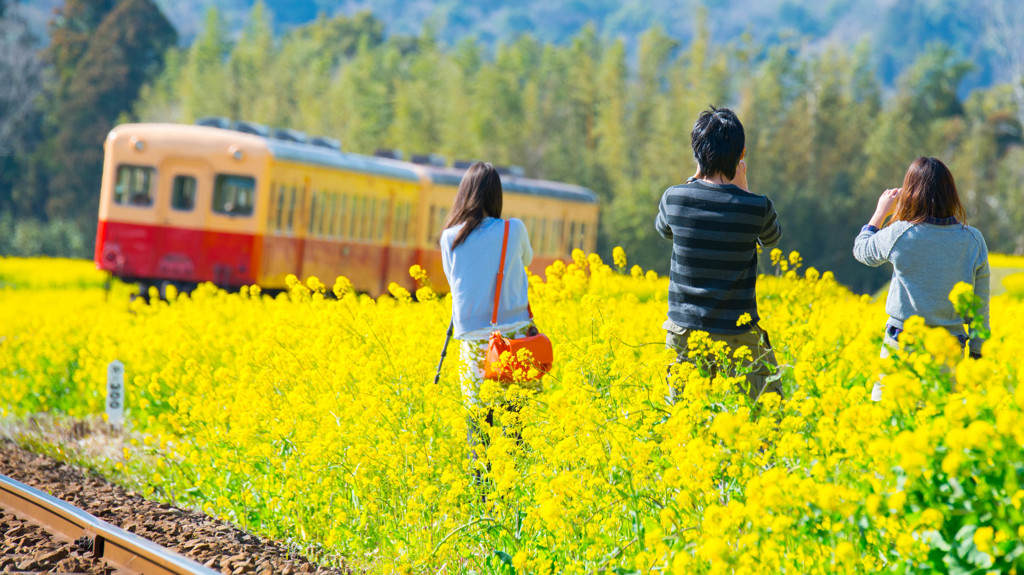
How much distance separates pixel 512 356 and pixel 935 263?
146 cm

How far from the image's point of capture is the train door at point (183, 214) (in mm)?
14398

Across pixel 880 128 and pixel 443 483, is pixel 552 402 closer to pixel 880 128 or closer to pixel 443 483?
pixel 443 483

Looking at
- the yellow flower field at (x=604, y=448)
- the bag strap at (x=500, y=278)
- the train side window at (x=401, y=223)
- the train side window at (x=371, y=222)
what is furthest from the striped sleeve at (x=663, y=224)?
the train side window at (x=401, y=223)

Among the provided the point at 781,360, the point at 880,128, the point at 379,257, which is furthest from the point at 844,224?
the point at 781,360

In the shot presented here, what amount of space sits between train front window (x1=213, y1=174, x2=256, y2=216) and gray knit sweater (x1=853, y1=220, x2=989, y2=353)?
1139cm

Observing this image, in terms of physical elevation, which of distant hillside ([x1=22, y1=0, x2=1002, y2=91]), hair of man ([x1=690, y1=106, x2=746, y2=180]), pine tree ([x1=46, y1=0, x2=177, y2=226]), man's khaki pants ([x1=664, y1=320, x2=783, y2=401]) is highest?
distant hillside ([x1=22, y1=0, x2=1002, y2=91])

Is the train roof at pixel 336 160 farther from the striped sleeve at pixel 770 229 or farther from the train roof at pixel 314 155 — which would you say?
the striped sleeve at pixel 770 229

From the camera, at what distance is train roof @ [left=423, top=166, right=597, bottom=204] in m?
17.1

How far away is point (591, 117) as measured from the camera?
39.6 m

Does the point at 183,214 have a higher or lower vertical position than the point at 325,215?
lower

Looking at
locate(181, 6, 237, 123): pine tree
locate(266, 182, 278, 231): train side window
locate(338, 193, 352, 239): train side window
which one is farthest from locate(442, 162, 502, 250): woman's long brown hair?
locate(181, 6, 237, 123): pine tree

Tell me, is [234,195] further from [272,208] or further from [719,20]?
[719,20]

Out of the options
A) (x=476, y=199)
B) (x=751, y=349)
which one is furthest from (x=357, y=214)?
(x=751, y=349)

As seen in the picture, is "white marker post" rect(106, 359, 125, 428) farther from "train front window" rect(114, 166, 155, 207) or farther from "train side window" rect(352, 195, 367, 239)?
"train side window" rect(352, 195, 367, 239)
